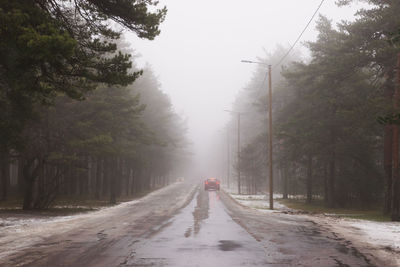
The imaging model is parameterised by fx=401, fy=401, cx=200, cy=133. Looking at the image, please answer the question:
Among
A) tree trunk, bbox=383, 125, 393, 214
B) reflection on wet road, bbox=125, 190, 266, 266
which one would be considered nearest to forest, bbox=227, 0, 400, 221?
tree trunk, bbox=383, 125, 393, 214

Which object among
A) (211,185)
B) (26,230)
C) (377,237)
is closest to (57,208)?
(26,230)

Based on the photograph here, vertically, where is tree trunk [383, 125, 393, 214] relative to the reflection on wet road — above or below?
above

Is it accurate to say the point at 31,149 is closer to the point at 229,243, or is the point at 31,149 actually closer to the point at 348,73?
the point at 229,243

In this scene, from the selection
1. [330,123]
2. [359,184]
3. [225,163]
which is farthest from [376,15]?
[225,163]

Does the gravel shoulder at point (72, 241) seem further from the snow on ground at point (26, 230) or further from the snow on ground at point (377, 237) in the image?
the snow on ground at point (377, 237)

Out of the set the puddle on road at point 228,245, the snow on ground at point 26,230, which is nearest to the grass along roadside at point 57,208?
the snow on ground at point 26,230

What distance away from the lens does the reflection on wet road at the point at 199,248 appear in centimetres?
860

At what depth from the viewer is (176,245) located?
1062 centimetres

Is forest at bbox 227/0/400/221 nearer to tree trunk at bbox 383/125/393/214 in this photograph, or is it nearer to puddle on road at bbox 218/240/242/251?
tree trunk at bbox 383/125/393/214

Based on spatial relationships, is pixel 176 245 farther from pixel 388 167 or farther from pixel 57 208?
pixel 57 208

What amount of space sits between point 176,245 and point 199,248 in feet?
2.47

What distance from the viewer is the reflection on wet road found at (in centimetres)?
860

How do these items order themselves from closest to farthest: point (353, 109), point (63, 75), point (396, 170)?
point (63, 75) → point (396, 170) → point (353, 109)

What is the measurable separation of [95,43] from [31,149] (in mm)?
10390
